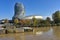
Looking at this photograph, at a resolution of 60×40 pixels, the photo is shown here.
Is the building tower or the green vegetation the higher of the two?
the building tower

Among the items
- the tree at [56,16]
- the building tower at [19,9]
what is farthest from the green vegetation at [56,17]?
the building tower at [19,9]

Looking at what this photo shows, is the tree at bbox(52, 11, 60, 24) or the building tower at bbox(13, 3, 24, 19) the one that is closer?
the tree at bbox(52, 11, 60, 24)

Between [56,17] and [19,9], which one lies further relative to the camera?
[19,9]

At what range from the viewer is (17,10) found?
59.4 metres

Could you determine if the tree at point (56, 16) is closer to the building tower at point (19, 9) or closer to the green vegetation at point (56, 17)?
the green vegetation at point (56, 17)

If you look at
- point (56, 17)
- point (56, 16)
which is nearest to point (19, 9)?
point (56, 16)

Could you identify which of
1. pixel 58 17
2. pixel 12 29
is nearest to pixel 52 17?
pixel 58 17

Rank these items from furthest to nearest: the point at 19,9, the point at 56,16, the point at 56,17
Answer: the point at 19,9 < the point at 56,16 < the point at 56,17

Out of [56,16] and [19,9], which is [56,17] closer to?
[56,16]

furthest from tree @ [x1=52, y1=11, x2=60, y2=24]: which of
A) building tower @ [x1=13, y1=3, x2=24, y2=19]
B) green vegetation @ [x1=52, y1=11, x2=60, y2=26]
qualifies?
building tower @ [x1=13, y1=3, x2=24, y2=19]

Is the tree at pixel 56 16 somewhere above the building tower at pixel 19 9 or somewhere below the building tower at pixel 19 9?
below

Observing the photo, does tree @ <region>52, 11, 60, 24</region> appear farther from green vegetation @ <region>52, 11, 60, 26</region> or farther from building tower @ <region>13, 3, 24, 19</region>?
building tower @ <region>13, 3, 24, 19</region>

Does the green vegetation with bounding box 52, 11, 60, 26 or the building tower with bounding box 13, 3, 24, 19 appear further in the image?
the building tower with bounding box 13, 3, 24, 19

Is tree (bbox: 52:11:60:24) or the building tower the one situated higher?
the building tower
